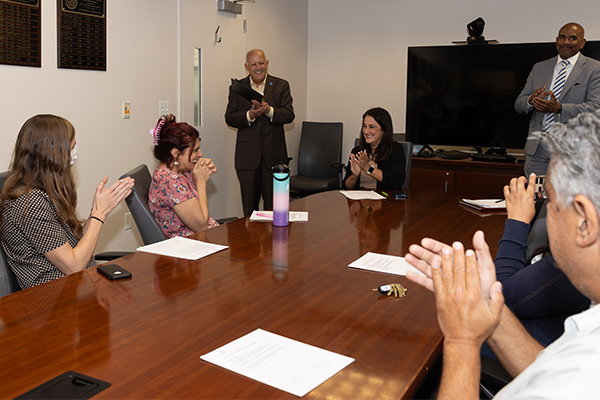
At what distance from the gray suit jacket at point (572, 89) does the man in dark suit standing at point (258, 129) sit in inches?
83.6

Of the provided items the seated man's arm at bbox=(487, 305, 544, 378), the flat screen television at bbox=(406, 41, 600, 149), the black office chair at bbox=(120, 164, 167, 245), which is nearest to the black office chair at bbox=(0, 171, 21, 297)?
the black office chair at bbox=(120, 164, 167, 245)

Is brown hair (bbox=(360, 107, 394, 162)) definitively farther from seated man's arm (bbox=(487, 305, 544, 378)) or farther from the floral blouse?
seated man's arm (bbox=(487, 305, 544, 378))

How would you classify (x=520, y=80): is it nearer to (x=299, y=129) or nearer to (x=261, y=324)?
(x=299, y=129)

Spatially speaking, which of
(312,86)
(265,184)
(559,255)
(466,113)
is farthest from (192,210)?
(312,86)

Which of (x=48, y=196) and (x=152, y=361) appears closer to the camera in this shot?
(x=152, y=361)

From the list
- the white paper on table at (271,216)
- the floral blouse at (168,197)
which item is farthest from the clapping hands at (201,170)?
the white paper on table at (271,216)

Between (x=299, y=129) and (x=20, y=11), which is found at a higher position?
(x=20, y=11)

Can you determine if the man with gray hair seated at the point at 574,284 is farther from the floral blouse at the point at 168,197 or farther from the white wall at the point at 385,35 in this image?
the white wall at the point at 385,35

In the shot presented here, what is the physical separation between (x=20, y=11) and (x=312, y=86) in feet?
12.4

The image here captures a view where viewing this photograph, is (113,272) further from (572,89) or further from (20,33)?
(572,89)

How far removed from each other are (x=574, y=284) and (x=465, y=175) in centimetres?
432

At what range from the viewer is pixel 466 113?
5.31m

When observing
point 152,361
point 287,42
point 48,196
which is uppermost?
point 287,42

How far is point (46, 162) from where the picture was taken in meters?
2.04
